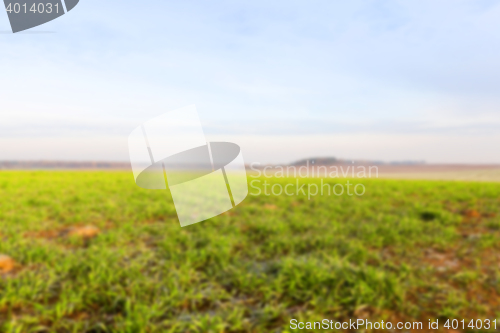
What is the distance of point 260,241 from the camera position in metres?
3.25

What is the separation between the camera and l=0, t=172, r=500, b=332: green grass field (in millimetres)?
1976

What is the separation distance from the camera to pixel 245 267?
259 centimetres

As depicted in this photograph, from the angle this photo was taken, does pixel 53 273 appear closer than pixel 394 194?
Yes

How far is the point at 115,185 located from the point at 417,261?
5.64 meters

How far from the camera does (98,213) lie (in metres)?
4.24

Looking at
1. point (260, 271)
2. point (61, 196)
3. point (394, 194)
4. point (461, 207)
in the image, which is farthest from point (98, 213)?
point (461, 207)

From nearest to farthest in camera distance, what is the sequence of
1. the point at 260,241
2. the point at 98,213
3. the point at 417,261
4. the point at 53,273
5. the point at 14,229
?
the point at 53,273 < the point at 417,261 < the point at 260,241 < the point at 14,229 < the point at 98,213

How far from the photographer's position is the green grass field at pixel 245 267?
6.48 feet

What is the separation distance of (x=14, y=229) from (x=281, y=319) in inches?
127

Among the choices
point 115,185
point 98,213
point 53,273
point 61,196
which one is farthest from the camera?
point 115,185

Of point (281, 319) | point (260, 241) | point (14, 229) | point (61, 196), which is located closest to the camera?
point (281, 319)

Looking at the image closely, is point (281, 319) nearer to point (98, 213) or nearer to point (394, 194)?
point (98, 213)

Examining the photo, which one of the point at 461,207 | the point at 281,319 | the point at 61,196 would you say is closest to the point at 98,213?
the point at 61,196

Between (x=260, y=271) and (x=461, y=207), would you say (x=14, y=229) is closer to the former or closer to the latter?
(x=260, y=271)
